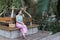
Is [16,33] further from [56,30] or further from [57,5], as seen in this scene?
[57,5]

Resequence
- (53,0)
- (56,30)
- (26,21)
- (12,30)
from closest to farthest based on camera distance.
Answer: (12,30) → (26,21) → (56,30) → (53,0)

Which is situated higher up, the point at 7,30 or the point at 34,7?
the point at 34,7

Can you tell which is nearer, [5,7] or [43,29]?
[5,7]

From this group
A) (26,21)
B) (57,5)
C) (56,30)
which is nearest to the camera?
(26,21)

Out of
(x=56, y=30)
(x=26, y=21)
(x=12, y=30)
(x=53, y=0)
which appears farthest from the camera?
(x=53, y=0)

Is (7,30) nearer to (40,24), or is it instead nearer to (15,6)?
(15,6)

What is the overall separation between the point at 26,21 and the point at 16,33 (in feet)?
2.88

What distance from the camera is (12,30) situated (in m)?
6.92

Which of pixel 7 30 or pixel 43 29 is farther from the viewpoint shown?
pixel 43 29

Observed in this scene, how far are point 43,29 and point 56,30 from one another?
59 centimetres

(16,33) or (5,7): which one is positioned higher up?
(5,7)

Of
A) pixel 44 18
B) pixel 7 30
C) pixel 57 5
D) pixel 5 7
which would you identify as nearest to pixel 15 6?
pixel 5 7

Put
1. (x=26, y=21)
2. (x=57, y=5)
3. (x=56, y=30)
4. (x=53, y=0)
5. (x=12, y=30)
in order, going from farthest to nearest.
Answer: (x=57, y=5) < (x=53, y=0) < (x=56, y=30) < (x=26, y=21) < (x=12, y=30)

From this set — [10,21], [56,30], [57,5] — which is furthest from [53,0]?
[10,21]
